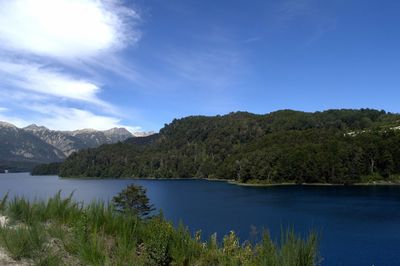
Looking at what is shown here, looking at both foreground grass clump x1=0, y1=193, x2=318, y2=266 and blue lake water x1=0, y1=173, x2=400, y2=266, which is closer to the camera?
foreground grass clump x1=0, y1=193, x2=318, y2=266

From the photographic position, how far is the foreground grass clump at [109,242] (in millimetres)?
6988

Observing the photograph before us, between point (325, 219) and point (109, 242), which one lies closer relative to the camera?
point (109, 242)

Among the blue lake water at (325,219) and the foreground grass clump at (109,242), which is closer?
the foreground grass clump at (109,242)

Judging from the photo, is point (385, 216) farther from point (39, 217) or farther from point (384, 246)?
point (39, 217)

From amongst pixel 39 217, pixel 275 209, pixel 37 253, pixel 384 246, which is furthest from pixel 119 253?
pixel 275 209

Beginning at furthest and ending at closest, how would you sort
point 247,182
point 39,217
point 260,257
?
point 247,182
point 39,217
point 260,257

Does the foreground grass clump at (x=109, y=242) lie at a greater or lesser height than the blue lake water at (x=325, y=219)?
greater

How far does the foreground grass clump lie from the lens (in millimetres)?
6988

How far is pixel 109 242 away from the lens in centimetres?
855

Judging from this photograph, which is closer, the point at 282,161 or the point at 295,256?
the point at 295,256

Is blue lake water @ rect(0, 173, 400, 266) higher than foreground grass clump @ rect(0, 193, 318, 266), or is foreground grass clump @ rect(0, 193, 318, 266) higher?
foreground grass clump @ rect(0, 193, 318, 266)

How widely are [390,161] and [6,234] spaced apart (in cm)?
19602

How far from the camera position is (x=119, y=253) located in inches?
294

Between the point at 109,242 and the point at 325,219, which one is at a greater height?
the point at 109,242
